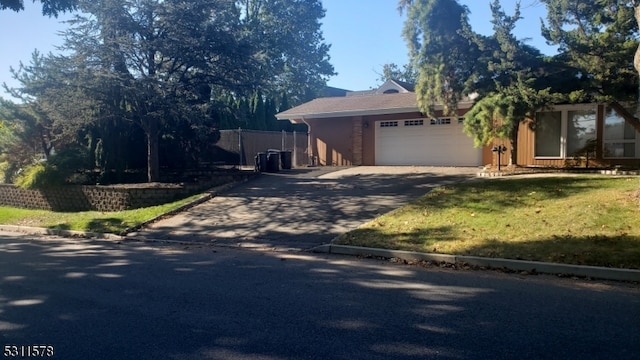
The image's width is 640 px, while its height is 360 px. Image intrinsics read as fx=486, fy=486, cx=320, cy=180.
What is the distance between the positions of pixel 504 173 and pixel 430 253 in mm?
8646

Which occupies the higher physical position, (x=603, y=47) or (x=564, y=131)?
(x=603, y=47)

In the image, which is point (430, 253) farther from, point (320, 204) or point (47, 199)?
point (47, 199)

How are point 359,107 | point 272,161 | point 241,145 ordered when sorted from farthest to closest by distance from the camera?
point 241,145 < point 359,107 < point 272,161

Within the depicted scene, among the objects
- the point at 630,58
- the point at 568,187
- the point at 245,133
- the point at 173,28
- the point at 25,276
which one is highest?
the point at 173,28

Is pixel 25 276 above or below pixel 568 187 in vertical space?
below

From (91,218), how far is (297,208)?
21.5 feet

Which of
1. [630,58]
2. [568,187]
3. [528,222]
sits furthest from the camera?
[630,58]

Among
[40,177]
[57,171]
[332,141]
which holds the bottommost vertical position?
[40,177]

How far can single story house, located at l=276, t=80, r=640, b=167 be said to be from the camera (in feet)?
55.7

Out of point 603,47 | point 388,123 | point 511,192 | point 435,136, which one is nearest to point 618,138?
point 603,47

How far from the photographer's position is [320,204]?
45.3 ft

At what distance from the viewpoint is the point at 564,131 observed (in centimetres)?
1766

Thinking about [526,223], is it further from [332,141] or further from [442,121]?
[332,141]

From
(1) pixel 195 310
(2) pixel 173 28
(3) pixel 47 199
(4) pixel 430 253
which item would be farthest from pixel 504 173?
(3) pixel 47 199
